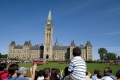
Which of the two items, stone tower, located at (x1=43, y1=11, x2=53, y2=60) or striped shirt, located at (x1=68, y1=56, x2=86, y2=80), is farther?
stone tower, located at (x1=43, y1=11, x2=53, y2=60)

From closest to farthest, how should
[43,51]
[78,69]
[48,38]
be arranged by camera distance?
[78,69], [48,38], [43,51]

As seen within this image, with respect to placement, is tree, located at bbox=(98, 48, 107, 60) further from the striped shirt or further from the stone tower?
the striped shirt

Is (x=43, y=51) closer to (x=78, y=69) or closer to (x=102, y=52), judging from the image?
(x=102, y=52)

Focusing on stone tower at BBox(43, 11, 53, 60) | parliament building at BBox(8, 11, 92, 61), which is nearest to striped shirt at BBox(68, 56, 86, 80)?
stone tower at BBox(43, 11, 53, 60)

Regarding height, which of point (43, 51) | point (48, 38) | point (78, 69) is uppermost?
point (48, 38)

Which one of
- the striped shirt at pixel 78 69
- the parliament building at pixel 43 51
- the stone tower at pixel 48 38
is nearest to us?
the striped shirt at pixel 78 69

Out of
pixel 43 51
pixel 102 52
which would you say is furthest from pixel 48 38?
pixel 102 52

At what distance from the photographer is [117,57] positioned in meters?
139

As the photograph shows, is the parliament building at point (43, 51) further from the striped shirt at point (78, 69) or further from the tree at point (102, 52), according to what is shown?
the striped shirt at point (78, 69)

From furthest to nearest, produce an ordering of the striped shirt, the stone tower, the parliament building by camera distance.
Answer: the parliament building
the stone tower
the striped shirt

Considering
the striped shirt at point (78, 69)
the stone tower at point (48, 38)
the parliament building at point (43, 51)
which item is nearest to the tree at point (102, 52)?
the parliament building at point (43, 51)

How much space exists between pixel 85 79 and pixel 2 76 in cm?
386

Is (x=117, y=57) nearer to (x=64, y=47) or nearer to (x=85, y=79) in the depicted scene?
(x=64, y=47)

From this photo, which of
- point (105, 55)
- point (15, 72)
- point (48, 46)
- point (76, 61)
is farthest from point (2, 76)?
point (105, 55)
